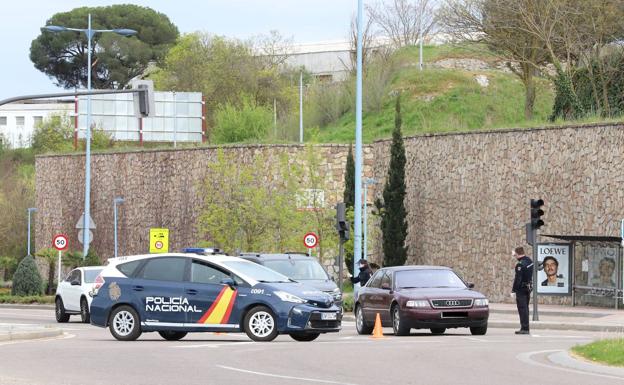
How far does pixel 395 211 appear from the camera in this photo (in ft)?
169

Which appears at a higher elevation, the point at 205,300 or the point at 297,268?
the point at 297,268

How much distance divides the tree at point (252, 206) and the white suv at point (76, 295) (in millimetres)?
12737

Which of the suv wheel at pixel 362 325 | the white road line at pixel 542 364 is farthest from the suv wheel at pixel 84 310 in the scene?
the white road line at pixel 542 364

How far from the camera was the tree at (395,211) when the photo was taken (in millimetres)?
51312

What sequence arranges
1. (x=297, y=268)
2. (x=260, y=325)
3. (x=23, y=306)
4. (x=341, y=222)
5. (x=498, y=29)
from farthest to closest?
(x=498, y=29) → (x=23, y=306) → (x=341, y=222) → (x=297, y=268) → (x=260, y=325)

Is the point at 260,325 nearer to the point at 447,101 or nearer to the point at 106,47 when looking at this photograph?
the point at 447,101

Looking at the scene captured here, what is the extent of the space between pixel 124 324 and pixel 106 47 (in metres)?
96.9

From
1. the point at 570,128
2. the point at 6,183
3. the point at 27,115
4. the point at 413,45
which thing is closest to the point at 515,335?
the point at 570,128

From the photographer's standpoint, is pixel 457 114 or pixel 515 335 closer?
pixel 515 335

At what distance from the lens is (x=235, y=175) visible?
5866cm

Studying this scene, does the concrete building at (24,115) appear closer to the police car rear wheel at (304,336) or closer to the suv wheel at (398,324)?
the suv wheel at (398,324)

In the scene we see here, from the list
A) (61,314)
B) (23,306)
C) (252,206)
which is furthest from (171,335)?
(252,206)

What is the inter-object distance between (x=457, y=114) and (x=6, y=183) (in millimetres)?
49213

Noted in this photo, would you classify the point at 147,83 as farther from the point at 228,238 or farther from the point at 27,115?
the point at 27,115
